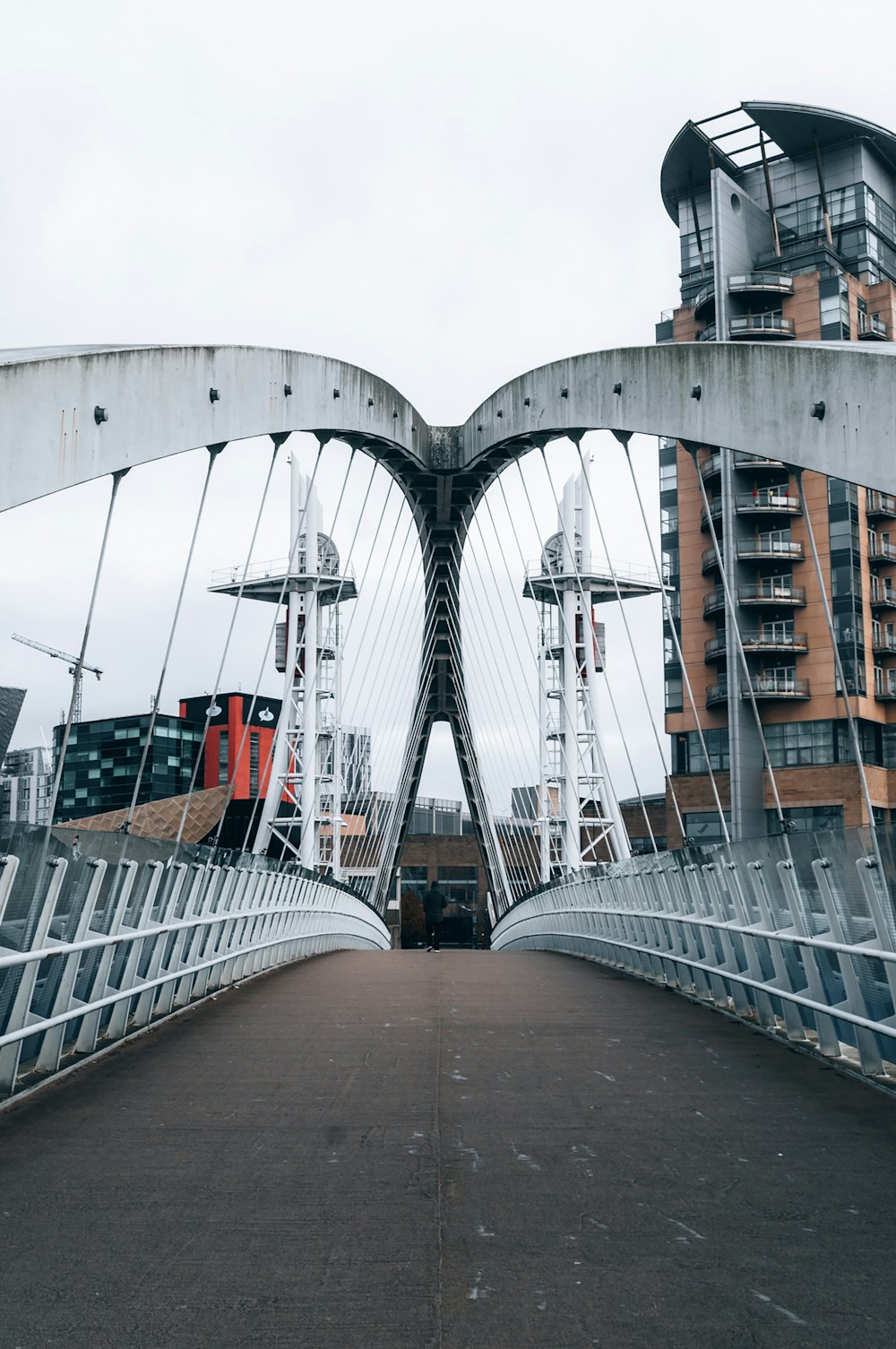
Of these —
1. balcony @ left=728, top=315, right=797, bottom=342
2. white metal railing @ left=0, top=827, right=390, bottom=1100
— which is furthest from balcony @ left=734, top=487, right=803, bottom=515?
white metal railing @ left=0, top=827, right=390, bottom=1100

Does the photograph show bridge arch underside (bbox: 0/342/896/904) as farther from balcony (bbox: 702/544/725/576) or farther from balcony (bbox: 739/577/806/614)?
balcony (bbox: 702/544/725/576)

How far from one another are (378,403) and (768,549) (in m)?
26.8

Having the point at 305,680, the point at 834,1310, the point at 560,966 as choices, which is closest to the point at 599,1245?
the point at 834,1310

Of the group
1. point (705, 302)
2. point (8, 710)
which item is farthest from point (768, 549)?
point (8, 710)

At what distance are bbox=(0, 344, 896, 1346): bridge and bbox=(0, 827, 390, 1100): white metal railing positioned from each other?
0.10 feet

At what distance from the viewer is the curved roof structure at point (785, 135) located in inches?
2040

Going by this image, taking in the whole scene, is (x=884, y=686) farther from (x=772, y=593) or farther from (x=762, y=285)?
(x=762, y=285)

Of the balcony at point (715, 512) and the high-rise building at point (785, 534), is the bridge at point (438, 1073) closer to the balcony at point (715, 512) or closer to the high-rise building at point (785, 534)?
the high-rise building at point (785, 534)

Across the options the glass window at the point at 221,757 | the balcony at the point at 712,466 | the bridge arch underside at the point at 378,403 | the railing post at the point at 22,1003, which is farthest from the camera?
the glass window at the point at 221,757

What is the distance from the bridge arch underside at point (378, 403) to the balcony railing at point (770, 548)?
2294 centimetres

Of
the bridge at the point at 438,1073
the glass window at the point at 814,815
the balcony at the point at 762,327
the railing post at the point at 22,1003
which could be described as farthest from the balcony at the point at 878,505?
the railing post at the point at 22,1003

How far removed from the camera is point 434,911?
96.4 ft

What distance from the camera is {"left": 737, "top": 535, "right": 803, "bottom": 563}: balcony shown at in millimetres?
47625

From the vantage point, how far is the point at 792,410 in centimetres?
1305
